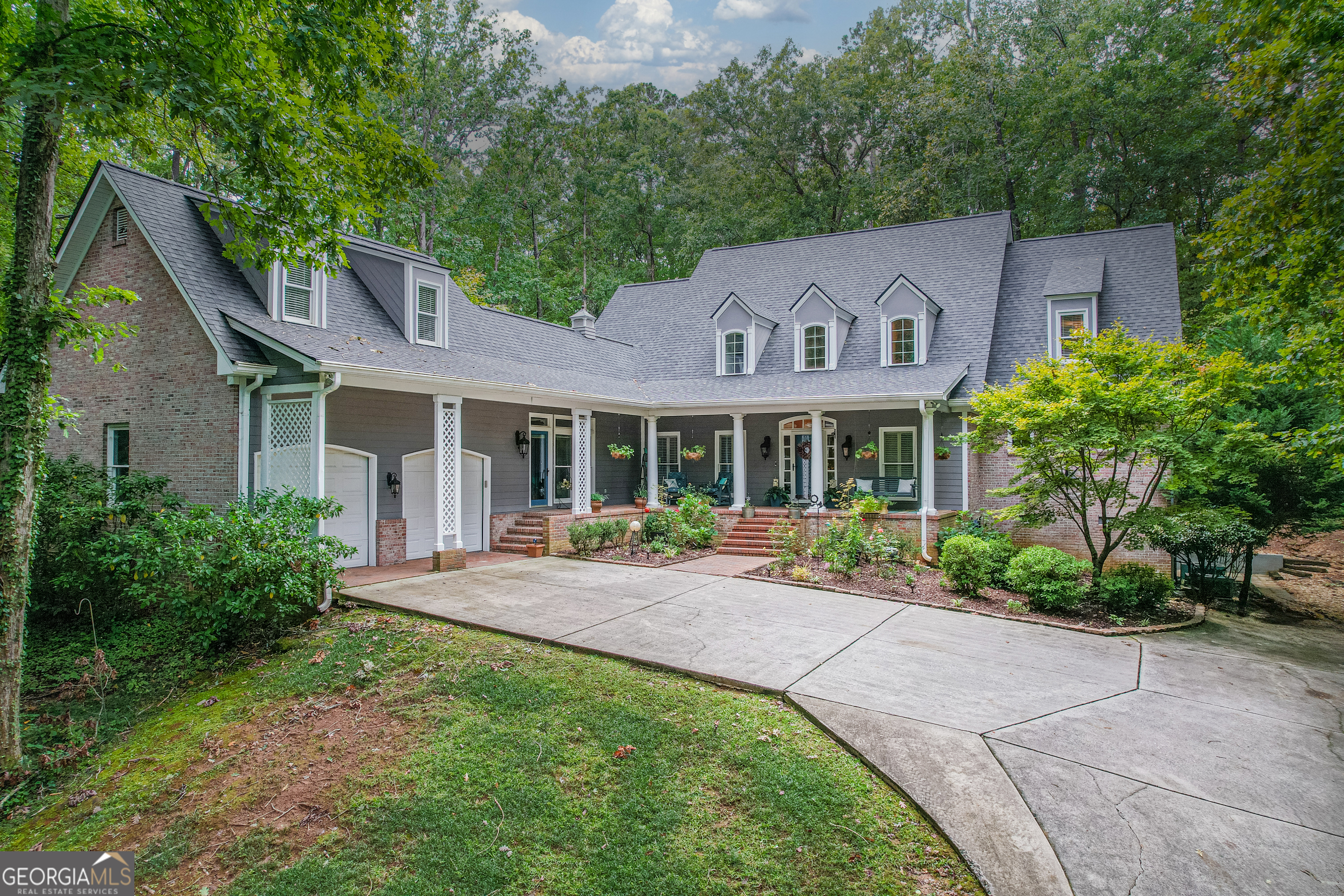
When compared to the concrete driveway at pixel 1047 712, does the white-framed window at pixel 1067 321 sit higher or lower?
higher

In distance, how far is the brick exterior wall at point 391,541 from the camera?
451 inches

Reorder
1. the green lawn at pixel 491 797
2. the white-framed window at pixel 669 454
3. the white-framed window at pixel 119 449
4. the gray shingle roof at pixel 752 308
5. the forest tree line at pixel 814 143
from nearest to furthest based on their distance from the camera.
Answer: the green lawn at pixel 491 797
the gray shingle roof at pixel 752 308
the white-framed window at pixel 119 449
the white-framed window at pixel 669 454
the forest tree line at pixel 814 143

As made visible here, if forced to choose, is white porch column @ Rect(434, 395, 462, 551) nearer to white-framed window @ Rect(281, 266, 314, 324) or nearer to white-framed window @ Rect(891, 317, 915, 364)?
white-framed window @ Rect(281, 266, 314, 324)

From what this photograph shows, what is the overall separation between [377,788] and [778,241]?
19187 millimetres

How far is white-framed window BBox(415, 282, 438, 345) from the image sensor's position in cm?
1277

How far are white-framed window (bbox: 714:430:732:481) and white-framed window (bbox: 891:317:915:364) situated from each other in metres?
4.72

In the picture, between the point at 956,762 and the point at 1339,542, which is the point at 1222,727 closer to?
the point at 956,762

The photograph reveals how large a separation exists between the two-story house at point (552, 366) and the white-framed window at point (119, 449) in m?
0.04

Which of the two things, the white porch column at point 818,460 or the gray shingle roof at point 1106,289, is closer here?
the white porch column at point 818,460

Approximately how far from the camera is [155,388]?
1063 centimetres

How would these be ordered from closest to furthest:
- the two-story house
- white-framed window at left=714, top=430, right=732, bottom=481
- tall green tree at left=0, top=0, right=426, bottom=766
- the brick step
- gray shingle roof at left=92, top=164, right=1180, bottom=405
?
1. tall green tree at left=0, top=0, right=426, bottom=766
2. the two-story house
3. gray shingle roof at left=92, top=164, right=1180, bottom=405
4. the brick step
5. white-framed window at left=714, top=430, right=732, bottom=481

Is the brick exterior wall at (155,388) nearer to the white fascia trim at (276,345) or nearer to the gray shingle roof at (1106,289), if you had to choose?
the white fascia trim at (276,345)

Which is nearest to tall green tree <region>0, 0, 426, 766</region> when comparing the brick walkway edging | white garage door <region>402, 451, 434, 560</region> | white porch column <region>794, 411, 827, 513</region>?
white garage door <region>402, 451, 434, 560</region>

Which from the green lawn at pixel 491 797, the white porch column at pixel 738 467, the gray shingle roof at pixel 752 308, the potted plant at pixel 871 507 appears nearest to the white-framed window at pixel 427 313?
the gray shingle roof at pixel 752 308
